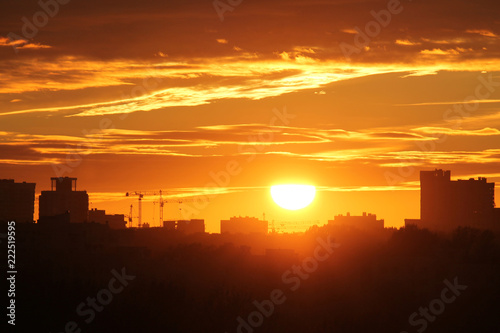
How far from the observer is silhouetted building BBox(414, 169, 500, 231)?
6885 inches

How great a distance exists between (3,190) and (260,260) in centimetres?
12178

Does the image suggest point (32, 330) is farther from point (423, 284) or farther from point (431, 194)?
point (431, 194)

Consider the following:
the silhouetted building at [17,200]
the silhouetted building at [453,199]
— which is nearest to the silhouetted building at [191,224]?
the silhouetted building at [17,200]

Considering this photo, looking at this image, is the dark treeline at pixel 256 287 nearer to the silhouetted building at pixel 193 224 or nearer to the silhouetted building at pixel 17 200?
the silhouetted building at pixel 193 224

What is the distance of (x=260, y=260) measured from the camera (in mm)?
76875

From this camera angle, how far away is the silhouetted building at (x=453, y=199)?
175 metres

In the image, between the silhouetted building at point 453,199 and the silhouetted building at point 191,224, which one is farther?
the silhouetted building at point 191,224

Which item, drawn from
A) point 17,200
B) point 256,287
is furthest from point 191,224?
→ point 256,287

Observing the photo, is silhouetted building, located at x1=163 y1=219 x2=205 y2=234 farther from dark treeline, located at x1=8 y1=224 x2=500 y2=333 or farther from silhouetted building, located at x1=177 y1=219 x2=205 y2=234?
dark treeline, located at x1=8 y1=224 x2=500 y2=333

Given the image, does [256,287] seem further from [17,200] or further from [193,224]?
[17,200]

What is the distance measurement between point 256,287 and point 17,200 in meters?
134

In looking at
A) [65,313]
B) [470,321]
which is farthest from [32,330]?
[470,321]

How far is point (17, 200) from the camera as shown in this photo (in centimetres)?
18538

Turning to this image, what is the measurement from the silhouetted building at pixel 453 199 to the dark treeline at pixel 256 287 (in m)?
88.6
